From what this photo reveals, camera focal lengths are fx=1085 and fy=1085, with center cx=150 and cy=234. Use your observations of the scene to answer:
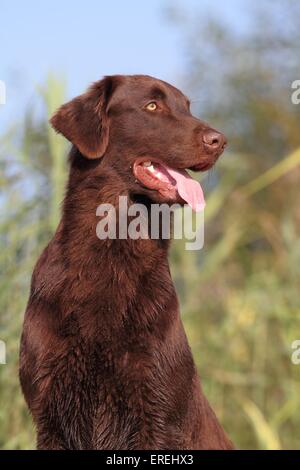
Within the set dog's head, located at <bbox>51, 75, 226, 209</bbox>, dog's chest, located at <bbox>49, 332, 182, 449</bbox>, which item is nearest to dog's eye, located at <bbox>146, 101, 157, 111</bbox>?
dog's head, located at <bbox>51, 75, 226, 209</bbox>


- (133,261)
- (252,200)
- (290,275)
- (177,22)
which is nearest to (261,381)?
(290,275)

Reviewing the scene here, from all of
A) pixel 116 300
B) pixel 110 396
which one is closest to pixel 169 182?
pixel 116 300

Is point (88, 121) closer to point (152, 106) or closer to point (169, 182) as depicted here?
point (152, 106)

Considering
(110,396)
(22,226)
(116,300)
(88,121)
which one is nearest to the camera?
(110,396)

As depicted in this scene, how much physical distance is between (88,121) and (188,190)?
0.46 meters

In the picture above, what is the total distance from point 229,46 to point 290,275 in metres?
12.0

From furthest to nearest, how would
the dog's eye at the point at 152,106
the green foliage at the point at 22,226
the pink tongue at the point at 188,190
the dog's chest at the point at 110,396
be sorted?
the green foliage at the point at 22,226 → the dog's eye at the point at 152,106 → the pink tongue at the point at 188,190 → the dog's chest at the point at 110,396

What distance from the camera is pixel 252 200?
1534 cm

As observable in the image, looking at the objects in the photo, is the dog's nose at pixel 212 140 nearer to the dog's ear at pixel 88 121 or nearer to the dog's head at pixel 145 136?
the dog's head at pixel 145 136

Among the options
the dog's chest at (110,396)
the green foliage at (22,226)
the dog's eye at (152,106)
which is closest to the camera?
the dog's chest at (110,396)

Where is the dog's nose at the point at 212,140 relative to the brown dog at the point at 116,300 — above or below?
above

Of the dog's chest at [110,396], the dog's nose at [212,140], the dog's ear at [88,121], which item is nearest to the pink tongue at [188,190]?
the dog's nose at [212,140]

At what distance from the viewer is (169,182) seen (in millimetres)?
4062

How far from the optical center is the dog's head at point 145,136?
13.3 feet
